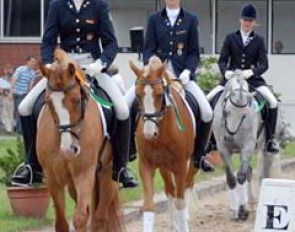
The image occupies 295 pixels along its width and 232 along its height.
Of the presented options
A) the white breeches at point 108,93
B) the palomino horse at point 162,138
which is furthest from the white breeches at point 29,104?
the palomino horse at point 162,138

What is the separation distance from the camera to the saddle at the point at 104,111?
1116cm

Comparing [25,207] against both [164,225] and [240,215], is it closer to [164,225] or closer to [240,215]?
[164,225]

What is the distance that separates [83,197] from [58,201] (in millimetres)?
417

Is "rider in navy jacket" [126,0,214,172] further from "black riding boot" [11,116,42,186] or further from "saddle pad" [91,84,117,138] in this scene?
"black riding boot" [11,116,42,186]

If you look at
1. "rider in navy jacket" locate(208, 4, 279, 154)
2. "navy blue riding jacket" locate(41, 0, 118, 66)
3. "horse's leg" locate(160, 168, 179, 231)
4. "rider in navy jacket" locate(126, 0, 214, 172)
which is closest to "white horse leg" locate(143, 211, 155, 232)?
"horse's leg" locate(160, 168, 179, 231)

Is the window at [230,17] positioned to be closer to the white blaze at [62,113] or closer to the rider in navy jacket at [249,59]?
the rider in navy jacket at [249,59]

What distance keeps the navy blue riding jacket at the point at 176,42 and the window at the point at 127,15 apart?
21.3 metres

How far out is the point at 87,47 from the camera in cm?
1160

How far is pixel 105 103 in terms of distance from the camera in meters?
11.2

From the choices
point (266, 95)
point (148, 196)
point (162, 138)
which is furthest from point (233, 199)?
point (148, 196)

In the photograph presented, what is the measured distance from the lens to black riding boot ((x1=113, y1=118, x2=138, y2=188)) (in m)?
11.5

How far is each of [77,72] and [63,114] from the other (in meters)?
0.54

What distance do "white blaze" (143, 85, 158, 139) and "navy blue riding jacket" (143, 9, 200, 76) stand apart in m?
1.53

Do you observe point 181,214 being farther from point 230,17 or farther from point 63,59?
point 230,17
